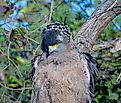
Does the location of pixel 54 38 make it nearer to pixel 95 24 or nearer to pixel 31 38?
pixel 95 24

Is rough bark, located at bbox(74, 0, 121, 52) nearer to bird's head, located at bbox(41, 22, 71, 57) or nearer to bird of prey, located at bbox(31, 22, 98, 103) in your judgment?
bird of prey, located at bbox(31, 22, 98, 103)

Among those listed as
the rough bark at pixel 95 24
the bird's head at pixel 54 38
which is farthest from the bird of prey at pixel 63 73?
the rough bark at pixel 95 24

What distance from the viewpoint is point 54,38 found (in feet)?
11.6

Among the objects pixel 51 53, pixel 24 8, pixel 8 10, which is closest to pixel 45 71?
pixel 51 53

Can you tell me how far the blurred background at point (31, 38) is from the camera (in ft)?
13.2

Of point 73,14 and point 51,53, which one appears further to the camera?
point 73,14

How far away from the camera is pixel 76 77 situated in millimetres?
3746

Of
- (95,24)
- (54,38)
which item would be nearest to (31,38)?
(95,24)

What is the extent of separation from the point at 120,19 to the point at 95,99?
1158 millimetres

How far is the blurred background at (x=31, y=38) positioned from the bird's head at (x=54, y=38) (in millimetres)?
275

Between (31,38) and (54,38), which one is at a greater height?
(31,38)

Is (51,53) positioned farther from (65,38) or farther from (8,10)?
(8,10)

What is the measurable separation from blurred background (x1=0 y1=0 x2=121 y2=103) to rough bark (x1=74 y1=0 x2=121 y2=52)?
11.0 inches

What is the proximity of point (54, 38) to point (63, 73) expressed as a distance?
1.01 feet
